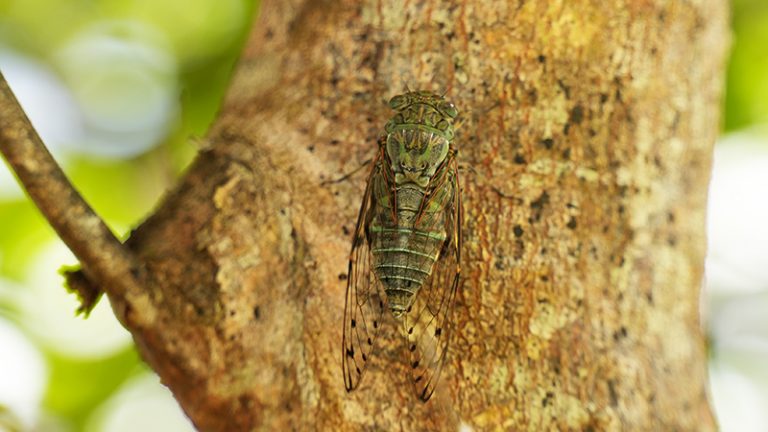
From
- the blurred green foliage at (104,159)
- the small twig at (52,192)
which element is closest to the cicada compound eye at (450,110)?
the small twig at (52,192)

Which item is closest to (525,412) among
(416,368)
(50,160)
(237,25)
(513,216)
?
(416,368)

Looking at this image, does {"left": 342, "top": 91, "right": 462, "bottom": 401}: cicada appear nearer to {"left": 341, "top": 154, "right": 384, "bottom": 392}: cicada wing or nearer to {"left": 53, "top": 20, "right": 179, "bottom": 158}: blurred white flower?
{"left": 341, "top": 154, "right": 384, "bottom": 392}: cicada wing

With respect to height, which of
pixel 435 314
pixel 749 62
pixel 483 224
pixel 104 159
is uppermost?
pixel 749 62

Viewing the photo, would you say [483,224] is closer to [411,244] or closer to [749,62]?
[411,244]

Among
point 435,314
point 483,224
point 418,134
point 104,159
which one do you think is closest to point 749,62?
point 418,134

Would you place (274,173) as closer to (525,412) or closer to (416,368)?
(416,368)

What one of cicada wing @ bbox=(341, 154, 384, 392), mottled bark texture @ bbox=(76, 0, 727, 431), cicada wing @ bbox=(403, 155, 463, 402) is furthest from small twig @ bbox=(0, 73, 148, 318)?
cicada wing @ bbox=(403, 155, 463, 402)

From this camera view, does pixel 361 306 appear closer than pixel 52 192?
No
